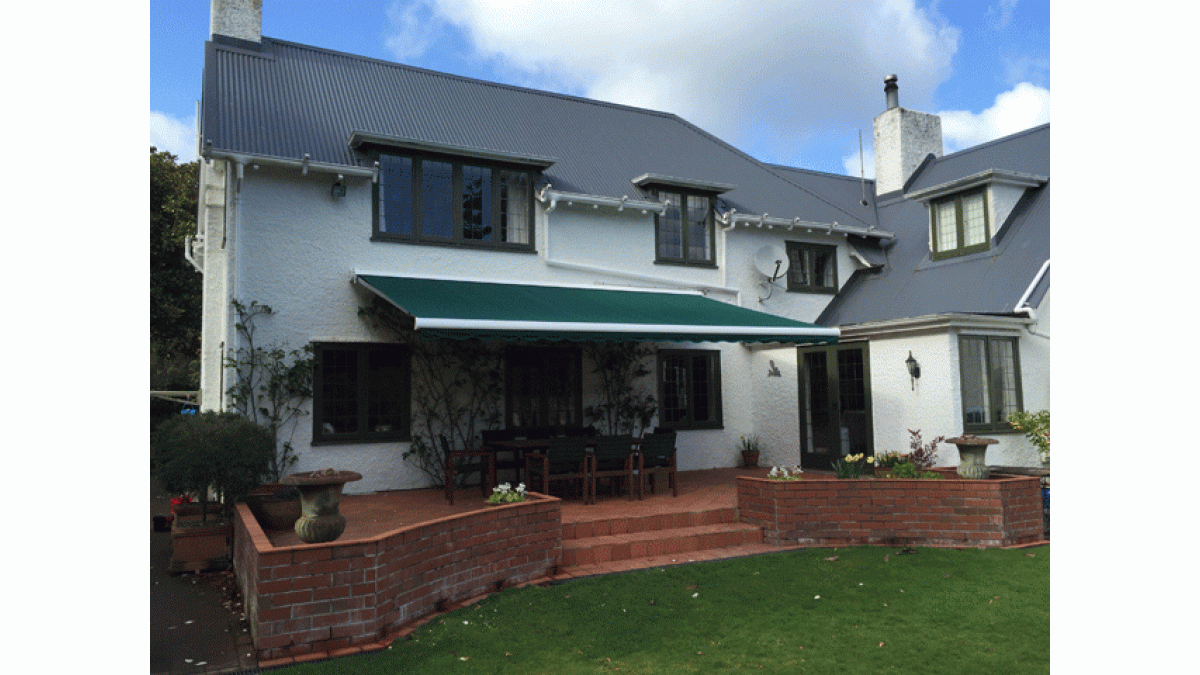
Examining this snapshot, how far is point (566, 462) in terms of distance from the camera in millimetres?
12586

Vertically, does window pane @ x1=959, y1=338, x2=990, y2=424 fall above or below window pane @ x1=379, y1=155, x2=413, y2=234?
below

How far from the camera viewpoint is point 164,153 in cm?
3209

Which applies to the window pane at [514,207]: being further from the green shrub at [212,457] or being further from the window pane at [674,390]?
the green shrub at [212,457]

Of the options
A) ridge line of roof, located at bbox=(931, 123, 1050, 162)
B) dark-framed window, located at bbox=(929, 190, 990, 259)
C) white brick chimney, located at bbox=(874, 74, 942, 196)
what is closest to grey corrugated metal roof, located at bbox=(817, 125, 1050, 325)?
ridge line of roof, located at bbox=(931, 123, 1050, 162)

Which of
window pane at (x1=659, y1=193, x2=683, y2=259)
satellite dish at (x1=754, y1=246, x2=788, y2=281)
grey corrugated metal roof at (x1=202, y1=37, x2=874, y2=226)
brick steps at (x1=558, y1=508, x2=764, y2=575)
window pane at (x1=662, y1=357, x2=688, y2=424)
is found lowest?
brick steps at (x1=558, y1=508, x2=764, y2=575)

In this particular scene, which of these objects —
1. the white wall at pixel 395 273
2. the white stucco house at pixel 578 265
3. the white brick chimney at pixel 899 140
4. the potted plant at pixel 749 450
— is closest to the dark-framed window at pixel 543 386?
the white stucco house at pixel 578 265

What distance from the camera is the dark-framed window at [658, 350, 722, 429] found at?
58.5ft

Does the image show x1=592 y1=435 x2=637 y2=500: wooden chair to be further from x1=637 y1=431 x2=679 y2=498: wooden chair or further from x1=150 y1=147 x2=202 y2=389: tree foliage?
x1=150 y1=147 x2=202 y2=389: tree foliage

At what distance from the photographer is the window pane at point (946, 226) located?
18.6 metres

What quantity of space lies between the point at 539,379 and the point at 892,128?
1424 centimetres

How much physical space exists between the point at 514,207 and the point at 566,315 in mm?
4378

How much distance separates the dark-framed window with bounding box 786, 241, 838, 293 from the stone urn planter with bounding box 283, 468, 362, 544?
1439 cm

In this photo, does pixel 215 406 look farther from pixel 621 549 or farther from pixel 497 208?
pixel 621 549
